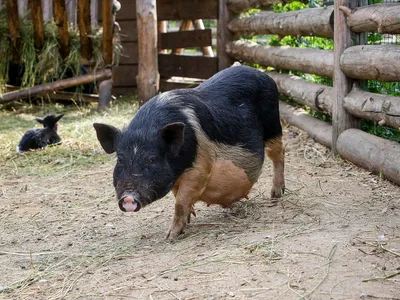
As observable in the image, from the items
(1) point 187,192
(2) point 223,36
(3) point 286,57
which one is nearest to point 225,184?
(1) point 187,192

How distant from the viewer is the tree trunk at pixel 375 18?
207 inches

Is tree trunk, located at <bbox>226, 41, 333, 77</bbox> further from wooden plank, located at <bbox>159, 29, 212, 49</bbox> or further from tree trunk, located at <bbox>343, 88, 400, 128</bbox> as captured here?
wooden plank, located at <bbox>159, 29, 212, 49</bbox>

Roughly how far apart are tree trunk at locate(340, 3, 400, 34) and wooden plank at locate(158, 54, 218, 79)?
4.60 metres

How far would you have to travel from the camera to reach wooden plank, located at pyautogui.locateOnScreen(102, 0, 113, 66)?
8984 millimetres

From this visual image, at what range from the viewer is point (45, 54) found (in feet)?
30.8

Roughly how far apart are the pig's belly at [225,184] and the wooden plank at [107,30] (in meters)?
4.98

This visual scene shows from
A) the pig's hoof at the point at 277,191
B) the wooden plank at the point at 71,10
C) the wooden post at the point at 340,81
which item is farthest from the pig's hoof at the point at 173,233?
the wooden plank at the point at 71,10

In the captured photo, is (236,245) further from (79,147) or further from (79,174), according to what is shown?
(79,147)

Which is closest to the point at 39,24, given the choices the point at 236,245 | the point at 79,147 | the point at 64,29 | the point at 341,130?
the point at 64,29

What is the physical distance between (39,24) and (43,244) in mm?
5232

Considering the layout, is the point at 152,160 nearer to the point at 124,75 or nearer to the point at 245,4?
the point at 245,4

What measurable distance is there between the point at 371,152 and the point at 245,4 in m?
4.22

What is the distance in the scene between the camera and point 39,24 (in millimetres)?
9148

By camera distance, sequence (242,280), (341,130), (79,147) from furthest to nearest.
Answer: (79,147)
(341,130)
(242,280)
